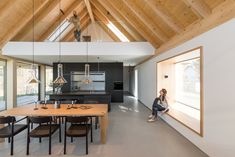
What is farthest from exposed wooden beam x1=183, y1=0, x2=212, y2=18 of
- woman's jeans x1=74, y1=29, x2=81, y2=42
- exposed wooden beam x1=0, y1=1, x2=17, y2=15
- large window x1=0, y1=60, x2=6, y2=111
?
large window x1=0, y1=60, x2=6, y2=111

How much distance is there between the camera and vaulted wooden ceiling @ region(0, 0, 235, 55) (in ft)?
10.7

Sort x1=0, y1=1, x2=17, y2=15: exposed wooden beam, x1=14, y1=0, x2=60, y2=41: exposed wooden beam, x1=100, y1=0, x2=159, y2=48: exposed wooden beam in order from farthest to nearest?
1. x1=14, y1=0, x2=60, y2=41: exposed wooden beam
2. x1=100, y1=0, x2=159, y2=48: exposed wooden beam
3. x1=0, y1=1, x2=17, y2=15: exposed wooden beam

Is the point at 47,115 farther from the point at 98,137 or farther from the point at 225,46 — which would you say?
the point at 225,46

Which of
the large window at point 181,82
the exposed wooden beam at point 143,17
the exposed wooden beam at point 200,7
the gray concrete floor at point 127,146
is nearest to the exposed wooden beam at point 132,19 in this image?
the exposed wooden beam at point 143,17

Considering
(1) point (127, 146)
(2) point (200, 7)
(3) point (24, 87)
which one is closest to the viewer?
(2) point (200, 7)

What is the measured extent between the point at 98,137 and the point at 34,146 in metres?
1.46

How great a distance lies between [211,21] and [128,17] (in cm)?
302

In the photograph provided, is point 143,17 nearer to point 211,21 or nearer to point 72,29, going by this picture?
point 211,21

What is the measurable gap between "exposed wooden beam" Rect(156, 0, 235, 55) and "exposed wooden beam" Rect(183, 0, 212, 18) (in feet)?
0.30

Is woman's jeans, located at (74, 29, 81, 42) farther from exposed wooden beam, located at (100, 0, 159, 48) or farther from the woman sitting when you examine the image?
the woman sitting

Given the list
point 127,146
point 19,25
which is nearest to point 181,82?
point 127,146

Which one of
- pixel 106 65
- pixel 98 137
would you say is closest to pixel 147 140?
pixel 98 137

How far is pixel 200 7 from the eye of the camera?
3.14m

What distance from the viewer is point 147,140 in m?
3.93
